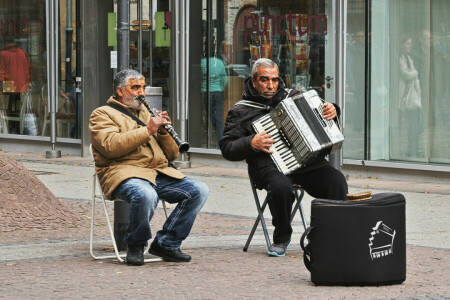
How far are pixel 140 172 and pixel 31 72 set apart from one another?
11317mm

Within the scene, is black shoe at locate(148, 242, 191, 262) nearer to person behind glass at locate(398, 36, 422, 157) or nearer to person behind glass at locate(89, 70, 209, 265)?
person behind glass at locate(89, 70, 209, 265)

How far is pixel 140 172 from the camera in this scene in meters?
7.63

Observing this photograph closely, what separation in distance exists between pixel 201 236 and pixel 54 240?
121 cm

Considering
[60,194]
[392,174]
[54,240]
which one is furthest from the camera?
[392,174]

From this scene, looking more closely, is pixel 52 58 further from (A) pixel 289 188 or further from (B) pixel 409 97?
(A) pixel 289 188

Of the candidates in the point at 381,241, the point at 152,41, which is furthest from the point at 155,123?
the point at 152,41

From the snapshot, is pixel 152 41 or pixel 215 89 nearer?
pixel 215 89

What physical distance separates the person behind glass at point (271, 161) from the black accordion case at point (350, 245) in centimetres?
121

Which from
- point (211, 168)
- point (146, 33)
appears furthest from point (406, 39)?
point (146, 33)

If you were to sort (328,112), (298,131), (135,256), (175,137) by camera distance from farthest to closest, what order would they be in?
(328,112), (298,131), (175,137), (135,256)

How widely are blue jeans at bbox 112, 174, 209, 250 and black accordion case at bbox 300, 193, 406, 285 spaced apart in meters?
1.31

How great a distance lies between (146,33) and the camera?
1705cm

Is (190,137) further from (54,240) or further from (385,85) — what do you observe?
(54,240)

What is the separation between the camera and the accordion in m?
7.78
